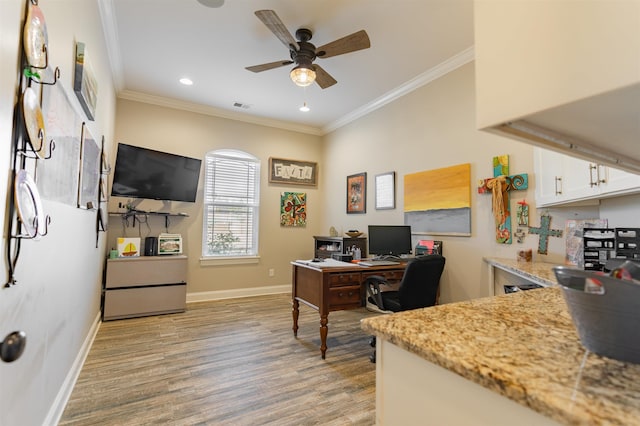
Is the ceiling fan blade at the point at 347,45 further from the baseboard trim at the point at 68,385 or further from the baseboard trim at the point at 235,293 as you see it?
the baseboard trim at the point at 235,293

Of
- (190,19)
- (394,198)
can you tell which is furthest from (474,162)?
(190,19)

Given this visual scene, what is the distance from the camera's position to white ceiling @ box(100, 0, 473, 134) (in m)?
2.75

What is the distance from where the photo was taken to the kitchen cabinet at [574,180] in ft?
6.02

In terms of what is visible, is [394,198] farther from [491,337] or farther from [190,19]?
[491,337]

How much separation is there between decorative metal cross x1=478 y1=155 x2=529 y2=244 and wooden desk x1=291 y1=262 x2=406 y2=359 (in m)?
1.06

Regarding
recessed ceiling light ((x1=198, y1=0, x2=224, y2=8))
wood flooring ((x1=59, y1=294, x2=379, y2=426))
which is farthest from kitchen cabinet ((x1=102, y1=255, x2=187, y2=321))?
recessed ceiling light ((x1=198, y1=0, x2=224, y2=8))

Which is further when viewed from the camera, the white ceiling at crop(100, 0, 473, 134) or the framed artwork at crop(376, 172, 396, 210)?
the framed artwork at crop(376, 172, 396, 210)

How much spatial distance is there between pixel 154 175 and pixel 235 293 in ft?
7.45

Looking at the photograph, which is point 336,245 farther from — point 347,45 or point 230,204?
point 347,45

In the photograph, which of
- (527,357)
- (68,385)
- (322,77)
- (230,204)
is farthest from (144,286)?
(527,357)

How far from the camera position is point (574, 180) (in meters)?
2.22

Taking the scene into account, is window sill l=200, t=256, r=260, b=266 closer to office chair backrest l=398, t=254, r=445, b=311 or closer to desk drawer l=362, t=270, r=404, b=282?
desk drawer l=362, t=270, r=404, b=282

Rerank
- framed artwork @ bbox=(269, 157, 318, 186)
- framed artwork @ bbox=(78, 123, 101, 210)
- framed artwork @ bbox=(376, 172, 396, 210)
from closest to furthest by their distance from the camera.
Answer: framed artwork @ bbox=(78, 123, 101, 210)
framed artwork @ bbox=(376, 172, 396, 210)
framed artwork @ bbox=(269, 157, 318, 186)

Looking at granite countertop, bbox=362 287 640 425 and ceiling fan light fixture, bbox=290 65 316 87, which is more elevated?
ceiling fan light fixture, bbox=290 65 316 87
